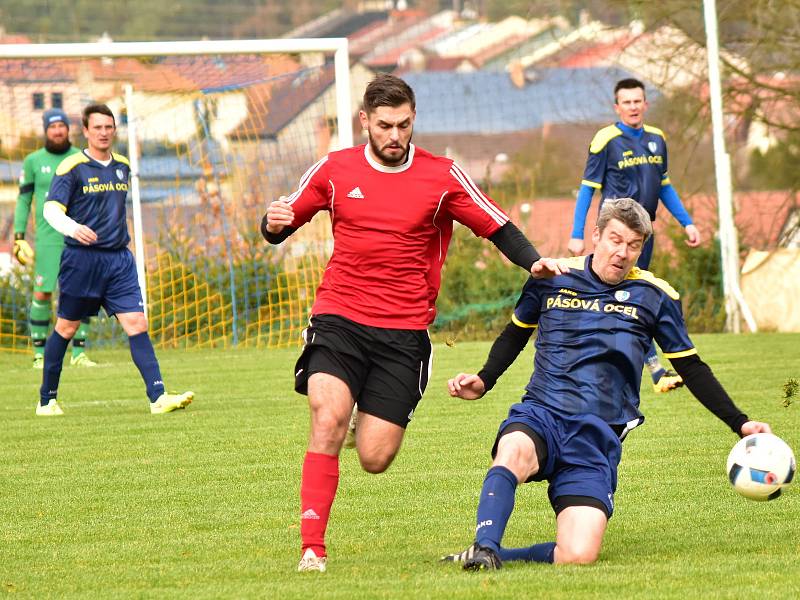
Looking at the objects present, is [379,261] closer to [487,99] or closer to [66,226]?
[66,226]

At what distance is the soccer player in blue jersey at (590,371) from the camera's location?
18.7 feet

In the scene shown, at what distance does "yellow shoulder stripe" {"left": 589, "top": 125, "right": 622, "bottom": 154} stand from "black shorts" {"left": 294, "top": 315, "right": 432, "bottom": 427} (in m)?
5.51

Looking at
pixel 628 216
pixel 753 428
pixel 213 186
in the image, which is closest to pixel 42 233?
pixel 213 186

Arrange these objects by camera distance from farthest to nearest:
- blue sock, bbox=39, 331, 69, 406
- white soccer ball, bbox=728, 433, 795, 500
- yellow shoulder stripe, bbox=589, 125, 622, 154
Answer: yellow shoulder stripe, bbox=589, 125, 622, 154, blue sock, bbox=39, 331, 69, 406, white soccer ball, bbox=728, 433, 795, 500

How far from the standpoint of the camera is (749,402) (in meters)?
10.3

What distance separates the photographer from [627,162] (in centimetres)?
1127

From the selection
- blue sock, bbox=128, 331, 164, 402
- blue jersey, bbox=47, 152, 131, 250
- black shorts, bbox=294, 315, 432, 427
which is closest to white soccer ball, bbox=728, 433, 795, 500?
black shorts, bbox=294, 315, 432, 427

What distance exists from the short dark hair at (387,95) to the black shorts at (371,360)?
88 centimetres

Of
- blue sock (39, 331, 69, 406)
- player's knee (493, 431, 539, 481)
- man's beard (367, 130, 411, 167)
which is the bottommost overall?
blue sock (39, 331, 69, 406)

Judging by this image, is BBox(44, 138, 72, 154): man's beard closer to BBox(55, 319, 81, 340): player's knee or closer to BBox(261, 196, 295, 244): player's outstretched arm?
BBox(55, 319, 81, 340): player's knee

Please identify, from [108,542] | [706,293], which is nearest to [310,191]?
[108,542]

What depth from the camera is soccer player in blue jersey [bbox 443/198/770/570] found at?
5699mm

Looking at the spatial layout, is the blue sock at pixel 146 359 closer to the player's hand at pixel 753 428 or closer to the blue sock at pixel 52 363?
the blue sock at pixel 52 363

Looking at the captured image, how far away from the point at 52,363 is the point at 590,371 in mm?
6065
